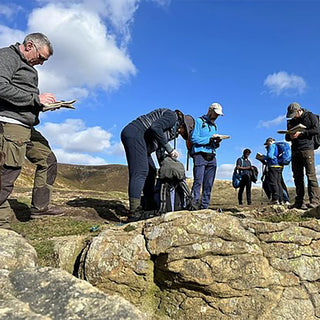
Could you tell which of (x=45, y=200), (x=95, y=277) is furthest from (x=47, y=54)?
(x=95, y=277)

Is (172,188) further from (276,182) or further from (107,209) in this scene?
(276,182)

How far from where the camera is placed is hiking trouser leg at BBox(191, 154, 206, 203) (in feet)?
23.7

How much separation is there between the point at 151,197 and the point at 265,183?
7.39 m

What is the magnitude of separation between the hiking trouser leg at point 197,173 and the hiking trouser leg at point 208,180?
7.3 inches

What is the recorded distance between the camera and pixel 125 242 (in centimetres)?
390

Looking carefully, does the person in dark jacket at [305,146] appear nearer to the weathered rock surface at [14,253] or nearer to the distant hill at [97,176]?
the weathered rock surface at [14,253]

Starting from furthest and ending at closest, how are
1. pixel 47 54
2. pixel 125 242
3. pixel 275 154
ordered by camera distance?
pixel 275 154 < pixel 47 54 < pixel 125 242

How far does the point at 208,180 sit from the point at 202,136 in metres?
1.01

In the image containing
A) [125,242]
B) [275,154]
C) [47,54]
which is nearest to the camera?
[125,242]

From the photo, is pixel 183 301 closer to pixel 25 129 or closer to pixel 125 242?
pixel 125 242

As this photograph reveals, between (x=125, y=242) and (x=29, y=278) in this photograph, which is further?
(x=125, y=242)

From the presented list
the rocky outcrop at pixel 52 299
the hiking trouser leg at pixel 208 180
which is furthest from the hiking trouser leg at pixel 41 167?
the rocky outcrop at pixel 52 299

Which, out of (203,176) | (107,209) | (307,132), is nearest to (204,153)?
(203,176)

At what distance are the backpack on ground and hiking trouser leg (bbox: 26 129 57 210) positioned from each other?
211 cm
